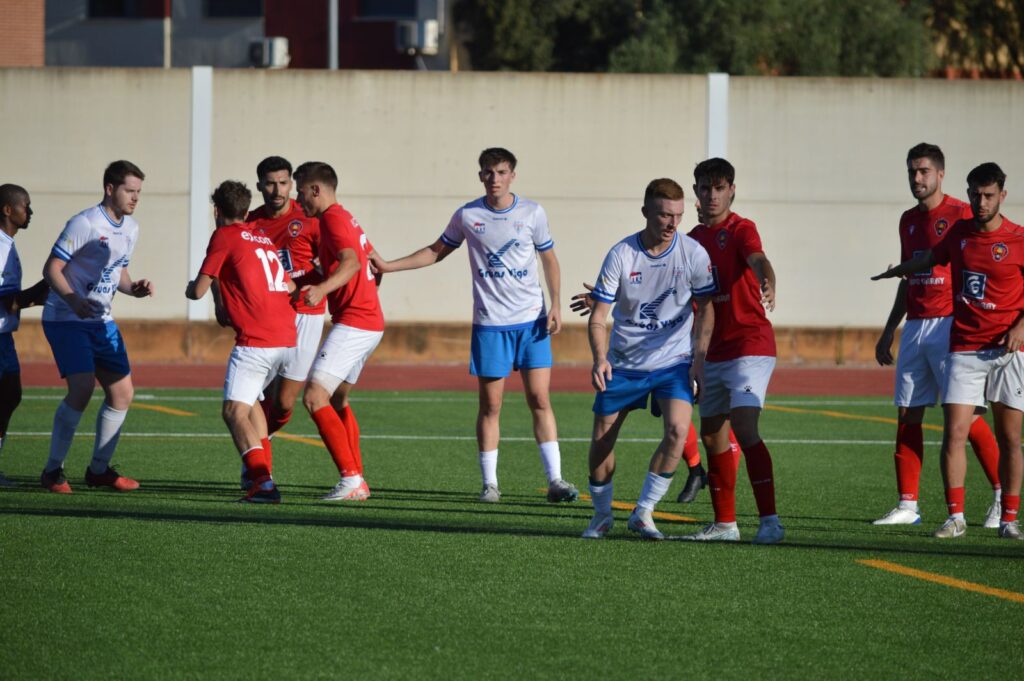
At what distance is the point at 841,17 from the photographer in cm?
4138

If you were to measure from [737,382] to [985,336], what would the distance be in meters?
1.60

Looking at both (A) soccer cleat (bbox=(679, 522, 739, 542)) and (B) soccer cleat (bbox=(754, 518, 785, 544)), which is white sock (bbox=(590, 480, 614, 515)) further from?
(B) soccer cleat (bbox=(754, 518, 785, 544))

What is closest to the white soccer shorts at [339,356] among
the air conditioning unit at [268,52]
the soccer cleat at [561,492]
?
the soccer cleat at [561,492]

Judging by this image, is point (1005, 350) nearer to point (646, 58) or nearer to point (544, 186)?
point (544, 186)

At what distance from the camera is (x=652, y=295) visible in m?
7.83

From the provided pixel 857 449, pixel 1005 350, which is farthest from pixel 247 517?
pixel 857 449

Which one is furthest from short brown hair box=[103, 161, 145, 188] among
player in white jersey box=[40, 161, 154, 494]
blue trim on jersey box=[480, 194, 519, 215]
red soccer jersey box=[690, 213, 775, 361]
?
red soccer jersey box=[690, 213, 775, 361]

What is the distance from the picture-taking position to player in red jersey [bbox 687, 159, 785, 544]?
7848 millimetres

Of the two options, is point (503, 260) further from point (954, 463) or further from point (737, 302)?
point (954, 463)

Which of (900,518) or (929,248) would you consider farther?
(900,518)

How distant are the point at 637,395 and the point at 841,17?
1411 inches

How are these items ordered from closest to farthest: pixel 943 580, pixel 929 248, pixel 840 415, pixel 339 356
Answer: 1. pixel 943 580
2. pixel 929 248
3. pixel 339 356
4. pixel 840 415

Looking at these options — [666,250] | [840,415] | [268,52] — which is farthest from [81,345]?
[268,52]

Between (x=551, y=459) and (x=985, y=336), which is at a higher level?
(x=985, y=336)
